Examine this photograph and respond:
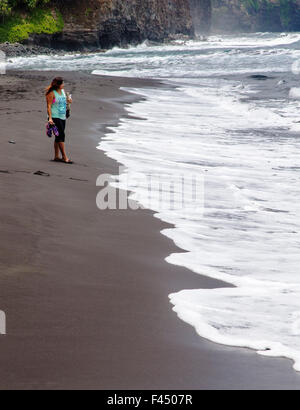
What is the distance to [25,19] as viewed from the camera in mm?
53406

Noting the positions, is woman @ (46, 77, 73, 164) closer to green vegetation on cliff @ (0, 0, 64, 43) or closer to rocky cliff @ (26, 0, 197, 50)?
green vegetation on cliff @ (0, 0, 64, 43)

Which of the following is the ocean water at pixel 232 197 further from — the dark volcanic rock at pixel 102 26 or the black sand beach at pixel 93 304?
the dark volcanic rock at pixel 102 26

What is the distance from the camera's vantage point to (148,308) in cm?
420

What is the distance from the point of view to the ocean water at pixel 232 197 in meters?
4.22

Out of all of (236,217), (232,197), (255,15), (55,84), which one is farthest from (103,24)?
(255,15)

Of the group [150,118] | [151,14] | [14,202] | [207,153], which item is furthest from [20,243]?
[151,14]

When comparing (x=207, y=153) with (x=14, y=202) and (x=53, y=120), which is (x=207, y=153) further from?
(x=14, y=202)

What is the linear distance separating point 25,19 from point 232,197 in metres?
48.9

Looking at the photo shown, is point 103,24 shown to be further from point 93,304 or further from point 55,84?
point 93,304

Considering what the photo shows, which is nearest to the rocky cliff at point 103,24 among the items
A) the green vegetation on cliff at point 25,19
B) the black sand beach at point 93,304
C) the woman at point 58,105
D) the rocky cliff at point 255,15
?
the green vegetation on cliff at point 25,19

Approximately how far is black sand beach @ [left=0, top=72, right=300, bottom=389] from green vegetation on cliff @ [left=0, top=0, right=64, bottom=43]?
46.5 metres

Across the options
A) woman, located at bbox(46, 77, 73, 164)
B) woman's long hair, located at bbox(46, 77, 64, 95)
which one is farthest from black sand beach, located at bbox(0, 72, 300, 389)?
woman's long hair, located at bbox(46, 77, 64, 95)

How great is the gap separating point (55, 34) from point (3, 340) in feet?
174

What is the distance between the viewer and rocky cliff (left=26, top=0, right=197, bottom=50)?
5453 cm
